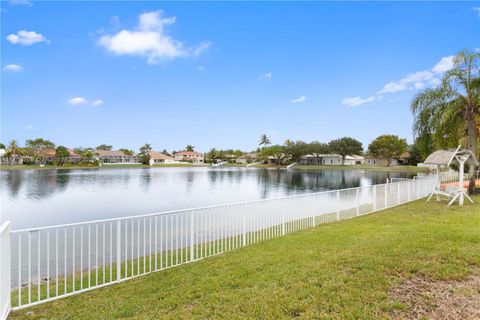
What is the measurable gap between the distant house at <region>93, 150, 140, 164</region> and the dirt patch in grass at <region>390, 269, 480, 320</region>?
87.2 m

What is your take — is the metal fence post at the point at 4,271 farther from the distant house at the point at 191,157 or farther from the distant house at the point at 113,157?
the distant house at the point at 191,157

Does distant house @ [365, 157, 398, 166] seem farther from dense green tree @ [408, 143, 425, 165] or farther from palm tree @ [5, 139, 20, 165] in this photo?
palm tree @ [5, 139, 20, 165]

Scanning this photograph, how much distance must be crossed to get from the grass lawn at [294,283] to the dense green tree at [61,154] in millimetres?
72473

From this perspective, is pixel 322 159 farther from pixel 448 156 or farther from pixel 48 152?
pixel 448 156

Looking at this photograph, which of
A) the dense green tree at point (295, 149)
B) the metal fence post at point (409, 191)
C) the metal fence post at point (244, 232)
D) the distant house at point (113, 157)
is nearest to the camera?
the metal fence post at point (244, 232)

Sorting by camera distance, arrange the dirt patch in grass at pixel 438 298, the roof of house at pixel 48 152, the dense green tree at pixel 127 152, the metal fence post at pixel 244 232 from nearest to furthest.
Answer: the dirt patch in grass at pixel 438 298, the metal fence post at pixel 244 232, the roof of house at pixel 48 152, the dense green tree at pixel 127 152

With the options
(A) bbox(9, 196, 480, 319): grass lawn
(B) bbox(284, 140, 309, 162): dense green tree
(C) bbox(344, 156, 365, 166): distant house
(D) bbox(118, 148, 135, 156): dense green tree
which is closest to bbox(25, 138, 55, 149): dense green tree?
(D) bbox(118, 148, 135, 156): dense green tree

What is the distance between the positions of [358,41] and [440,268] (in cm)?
1632

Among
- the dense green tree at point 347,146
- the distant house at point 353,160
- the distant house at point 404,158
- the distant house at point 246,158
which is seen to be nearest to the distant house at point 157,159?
the distant house at point 246,158

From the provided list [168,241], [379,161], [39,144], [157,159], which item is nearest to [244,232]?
→ [168,241]

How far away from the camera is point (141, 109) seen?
1957 inches

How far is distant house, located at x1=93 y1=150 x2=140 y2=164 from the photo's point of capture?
82.9 meters

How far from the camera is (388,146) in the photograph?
60.4m

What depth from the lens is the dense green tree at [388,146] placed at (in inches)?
2366
